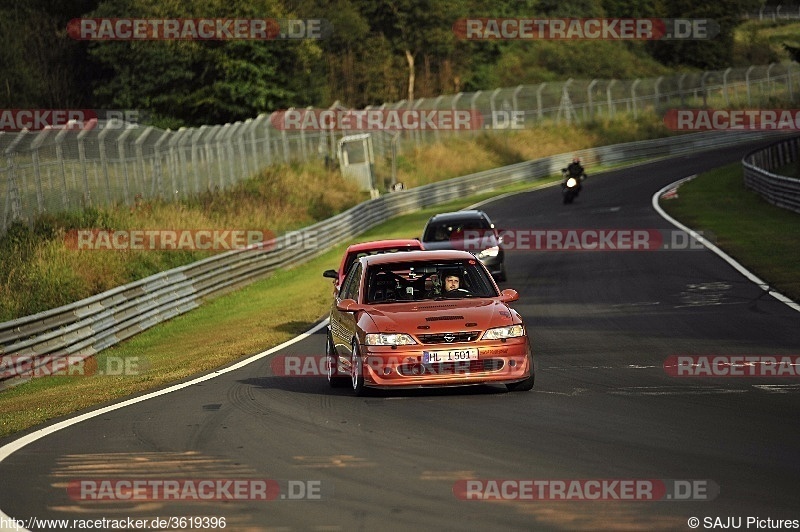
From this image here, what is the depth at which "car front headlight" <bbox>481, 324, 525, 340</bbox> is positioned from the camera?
501 inches

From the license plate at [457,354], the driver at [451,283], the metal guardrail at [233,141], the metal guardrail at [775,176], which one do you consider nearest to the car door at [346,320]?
the driver at [451,283]

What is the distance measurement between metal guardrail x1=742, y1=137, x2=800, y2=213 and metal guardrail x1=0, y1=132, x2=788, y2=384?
1358 centimetres

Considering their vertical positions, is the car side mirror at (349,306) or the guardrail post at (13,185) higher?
the guardrail post at (13,185)

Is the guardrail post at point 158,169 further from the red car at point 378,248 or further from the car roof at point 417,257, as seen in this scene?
the car roof at point 417,257

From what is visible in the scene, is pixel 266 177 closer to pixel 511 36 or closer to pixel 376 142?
pixel 376 142

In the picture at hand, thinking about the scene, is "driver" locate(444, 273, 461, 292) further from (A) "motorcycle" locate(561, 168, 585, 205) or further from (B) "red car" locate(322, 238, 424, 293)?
(A) "motorcycle" locate(561, 168, 585, 205)

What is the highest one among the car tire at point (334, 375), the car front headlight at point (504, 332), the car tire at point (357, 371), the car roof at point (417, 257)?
the car roof at point (417, 257)

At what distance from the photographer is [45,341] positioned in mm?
20594

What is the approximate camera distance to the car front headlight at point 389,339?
1275 centimetres

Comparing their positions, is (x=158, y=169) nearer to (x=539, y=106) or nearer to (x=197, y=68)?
(x=197, y=68)

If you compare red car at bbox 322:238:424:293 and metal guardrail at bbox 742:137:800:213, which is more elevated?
red car at bbox 322:238:424:293

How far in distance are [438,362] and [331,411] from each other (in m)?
1.13

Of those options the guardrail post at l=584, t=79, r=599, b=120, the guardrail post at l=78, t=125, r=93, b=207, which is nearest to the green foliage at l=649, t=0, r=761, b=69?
the guardrail post at l=584, t=79, r=599, b=120

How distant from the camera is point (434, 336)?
12727 mm
